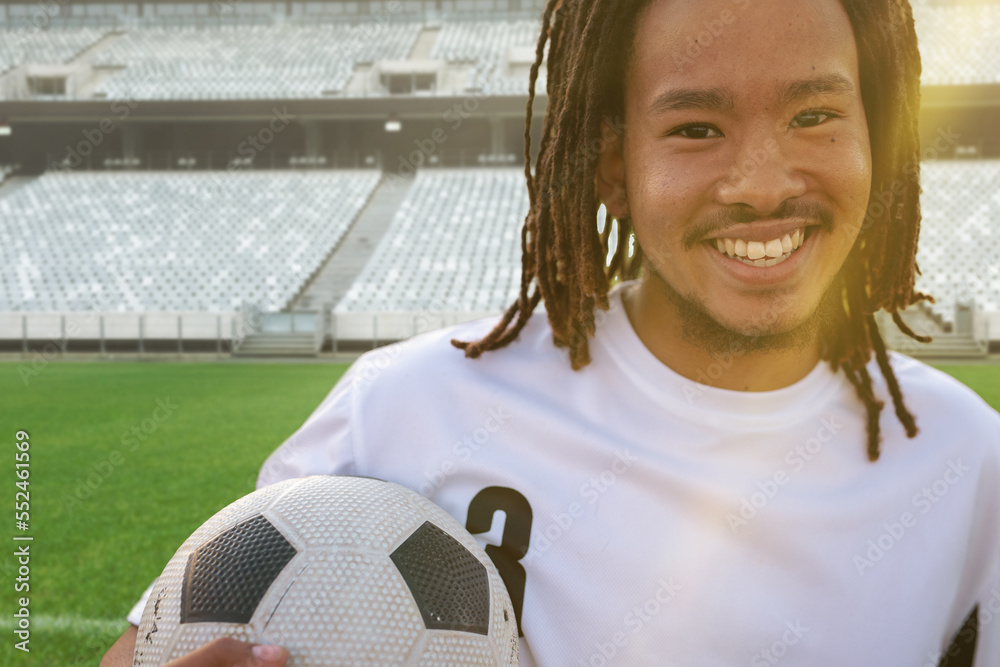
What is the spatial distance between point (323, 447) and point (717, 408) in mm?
756

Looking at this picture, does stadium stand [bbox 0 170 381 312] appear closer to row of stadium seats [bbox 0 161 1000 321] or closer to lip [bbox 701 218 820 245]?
row of stadium seats [bbox 0 161 1000 321]

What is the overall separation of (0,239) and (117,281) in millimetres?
5200

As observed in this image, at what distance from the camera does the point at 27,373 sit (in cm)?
1252

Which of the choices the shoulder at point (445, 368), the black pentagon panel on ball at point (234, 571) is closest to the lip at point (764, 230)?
the shoulder at point (445, 368)

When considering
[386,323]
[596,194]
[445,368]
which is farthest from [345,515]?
[386,323]

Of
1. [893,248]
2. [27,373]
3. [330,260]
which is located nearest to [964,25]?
[330,260]

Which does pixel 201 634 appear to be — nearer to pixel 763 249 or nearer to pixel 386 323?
pixel 763 249

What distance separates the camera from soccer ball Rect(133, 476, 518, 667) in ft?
3.67

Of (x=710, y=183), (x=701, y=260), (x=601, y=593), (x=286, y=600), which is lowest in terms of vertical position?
(x=601, y=593)

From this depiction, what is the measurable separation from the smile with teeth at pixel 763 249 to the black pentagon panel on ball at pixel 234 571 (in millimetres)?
870

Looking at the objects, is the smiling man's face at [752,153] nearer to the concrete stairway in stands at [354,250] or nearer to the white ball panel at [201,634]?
the white ball panel at [201,634]

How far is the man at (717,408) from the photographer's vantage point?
1395mm

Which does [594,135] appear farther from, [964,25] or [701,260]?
[964,25]

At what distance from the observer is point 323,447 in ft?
5.20
